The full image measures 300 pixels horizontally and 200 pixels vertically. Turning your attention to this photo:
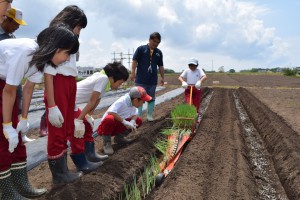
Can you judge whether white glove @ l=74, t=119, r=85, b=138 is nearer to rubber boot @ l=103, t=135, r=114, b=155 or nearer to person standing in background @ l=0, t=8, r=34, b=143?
person standing in background @ l=0, t=8, r=34, b=143

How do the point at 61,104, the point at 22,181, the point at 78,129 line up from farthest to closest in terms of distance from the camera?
the point at 78,129 < the point at 61,104 < the point at 22,181

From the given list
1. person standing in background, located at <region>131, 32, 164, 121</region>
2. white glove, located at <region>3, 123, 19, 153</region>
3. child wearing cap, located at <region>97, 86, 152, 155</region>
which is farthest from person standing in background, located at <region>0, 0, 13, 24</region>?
person standing in background, located at <region>131, 32, 164, 121</region>

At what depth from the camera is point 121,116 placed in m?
4.73

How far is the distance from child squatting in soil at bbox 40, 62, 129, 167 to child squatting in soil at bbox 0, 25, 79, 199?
26.7 inches

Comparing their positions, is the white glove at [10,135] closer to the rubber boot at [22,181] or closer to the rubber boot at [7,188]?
the rubber boot at [7,188]

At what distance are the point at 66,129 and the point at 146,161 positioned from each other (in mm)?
1492

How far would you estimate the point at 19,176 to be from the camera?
9.22ft

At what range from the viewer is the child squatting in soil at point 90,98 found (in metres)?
3.54

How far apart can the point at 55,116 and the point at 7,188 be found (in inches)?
26.8

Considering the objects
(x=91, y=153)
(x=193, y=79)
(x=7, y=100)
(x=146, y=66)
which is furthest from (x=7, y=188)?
(x=193, y=79)

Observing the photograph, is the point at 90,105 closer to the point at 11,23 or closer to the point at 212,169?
the point at 11,23

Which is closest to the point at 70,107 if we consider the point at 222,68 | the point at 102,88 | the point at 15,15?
the point at 102,88

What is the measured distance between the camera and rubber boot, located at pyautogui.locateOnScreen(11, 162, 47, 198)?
110 inches

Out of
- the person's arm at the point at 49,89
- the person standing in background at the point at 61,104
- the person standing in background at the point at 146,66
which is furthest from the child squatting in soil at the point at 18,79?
the person standing in background at the point at 146,66
